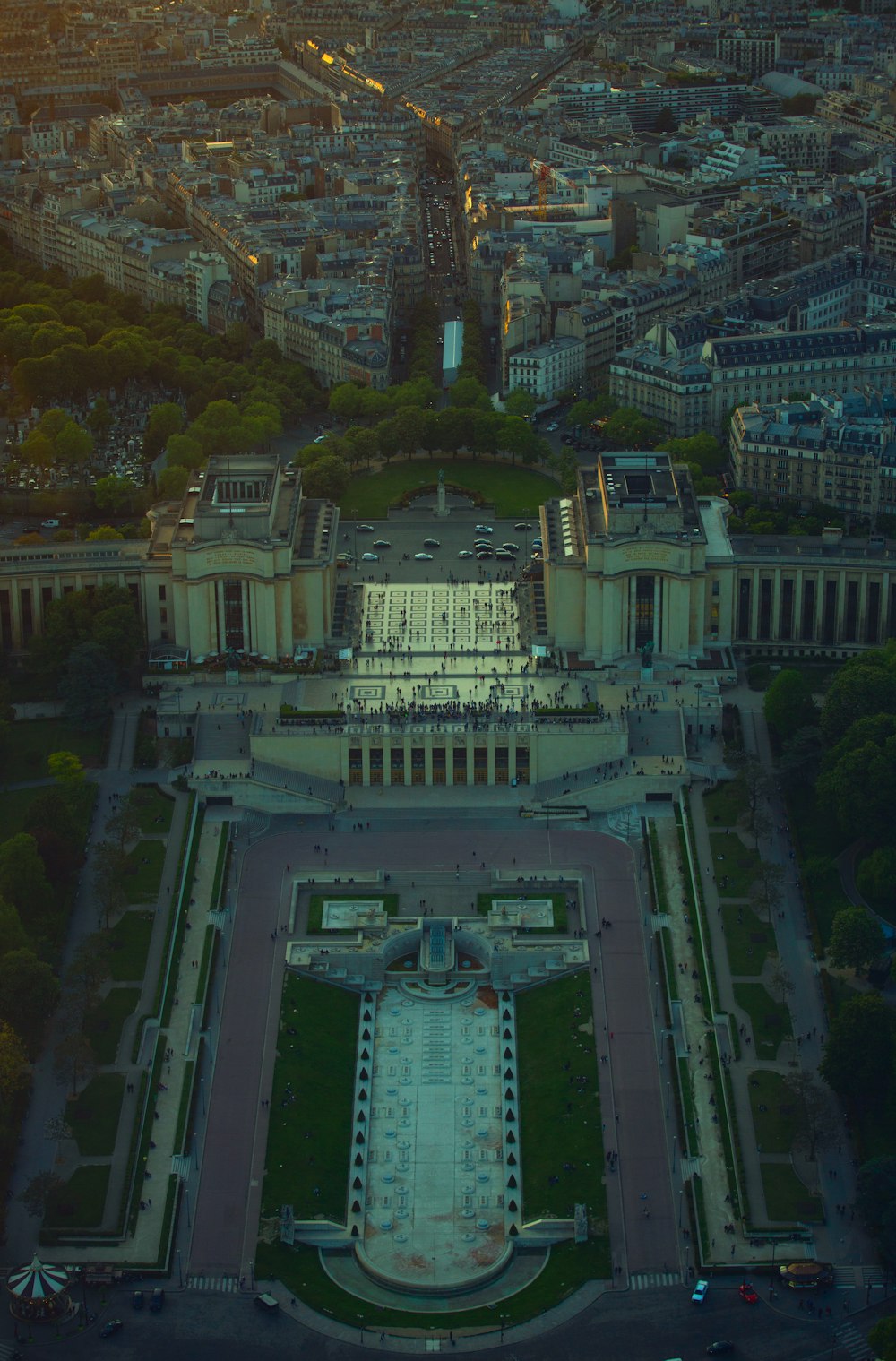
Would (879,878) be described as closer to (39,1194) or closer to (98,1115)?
(98,1115)

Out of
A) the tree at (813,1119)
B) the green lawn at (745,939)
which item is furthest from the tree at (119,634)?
the tree at (813,1119)

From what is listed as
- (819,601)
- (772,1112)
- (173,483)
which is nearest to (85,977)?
(772,1112)

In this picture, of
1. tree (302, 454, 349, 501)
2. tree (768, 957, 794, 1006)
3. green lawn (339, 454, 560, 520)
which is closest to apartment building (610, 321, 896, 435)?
green lawn (339, 454, 560, 520)

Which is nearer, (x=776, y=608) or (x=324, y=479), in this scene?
(x=776, y=608)

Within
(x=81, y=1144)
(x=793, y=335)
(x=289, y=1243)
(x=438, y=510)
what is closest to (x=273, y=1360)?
(x=289, y=1243)

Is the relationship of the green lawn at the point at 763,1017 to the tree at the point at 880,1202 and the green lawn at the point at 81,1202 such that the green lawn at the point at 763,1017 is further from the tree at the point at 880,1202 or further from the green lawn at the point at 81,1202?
the green lawn at the point at 81,1202
